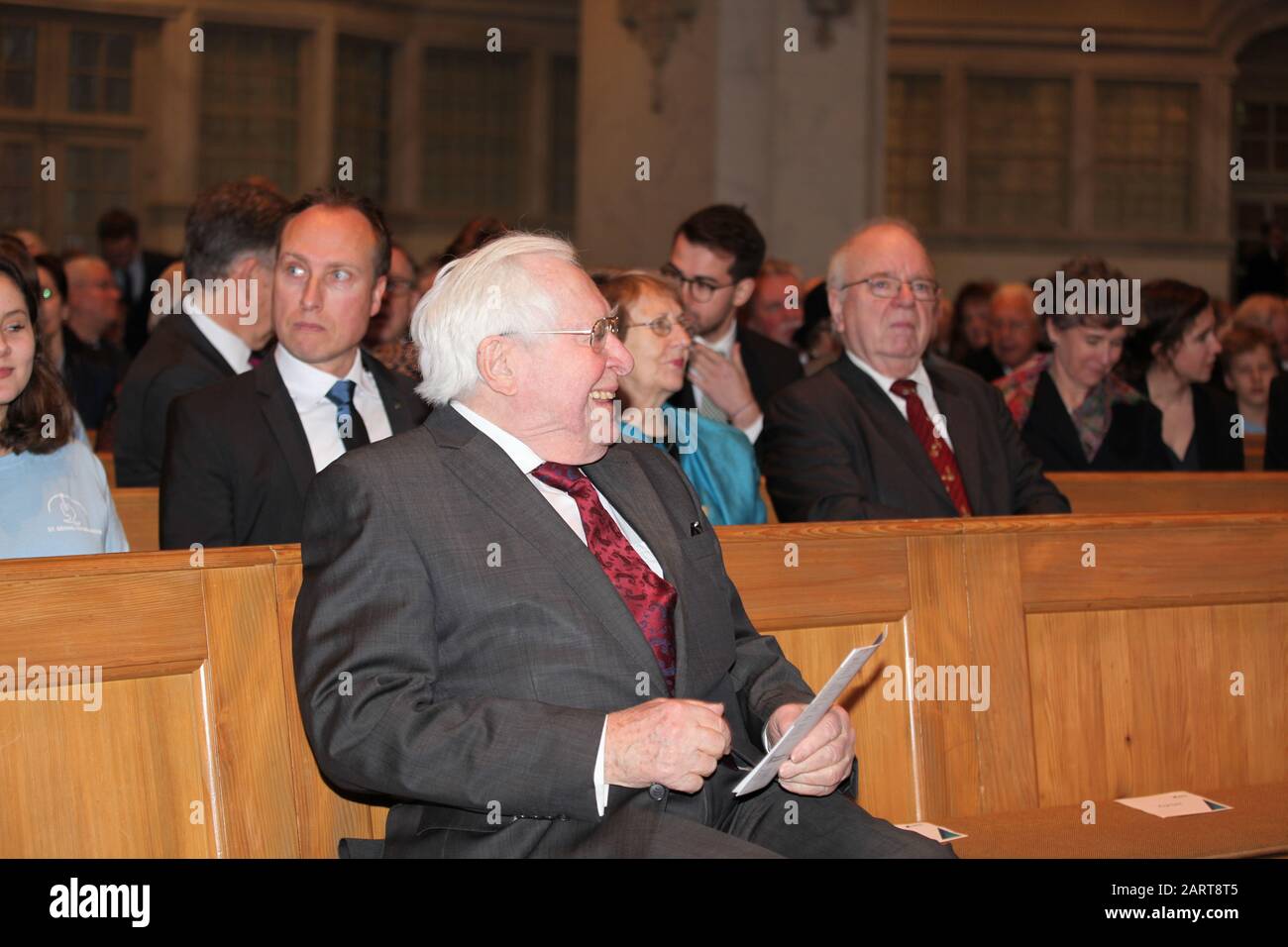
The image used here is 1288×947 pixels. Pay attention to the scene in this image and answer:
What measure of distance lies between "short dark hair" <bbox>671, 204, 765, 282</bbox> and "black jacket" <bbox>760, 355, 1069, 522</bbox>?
1.12 m

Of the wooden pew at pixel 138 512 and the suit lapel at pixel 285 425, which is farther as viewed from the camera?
the wooden pew at pixel 138 512

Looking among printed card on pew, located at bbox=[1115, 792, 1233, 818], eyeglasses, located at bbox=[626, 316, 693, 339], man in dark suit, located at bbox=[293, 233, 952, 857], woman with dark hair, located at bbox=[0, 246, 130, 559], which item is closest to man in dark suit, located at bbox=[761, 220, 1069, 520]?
eyeglasses, located at bbox=[626, 316, 693, 339]

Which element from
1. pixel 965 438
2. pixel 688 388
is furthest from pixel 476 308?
pixel 688 388

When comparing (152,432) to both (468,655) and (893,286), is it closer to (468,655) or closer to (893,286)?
(893,286)

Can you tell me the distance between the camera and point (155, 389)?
4.31m

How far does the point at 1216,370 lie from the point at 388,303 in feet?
13.0

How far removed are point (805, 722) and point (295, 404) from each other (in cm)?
181

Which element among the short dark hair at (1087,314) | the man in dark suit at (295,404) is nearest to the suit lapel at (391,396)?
the man in dark suit at (295,404)

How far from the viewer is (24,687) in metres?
2.43

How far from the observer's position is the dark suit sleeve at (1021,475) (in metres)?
4.21

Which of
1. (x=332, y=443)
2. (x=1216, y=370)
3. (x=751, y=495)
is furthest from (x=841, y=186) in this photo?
(x=332, y=443)

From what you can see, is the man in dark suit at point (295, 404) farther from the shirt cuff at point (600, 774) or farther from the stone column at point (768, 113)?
the stone column at point (768, 113)

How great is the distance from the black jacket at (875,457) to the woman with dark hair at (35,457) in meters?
1.71

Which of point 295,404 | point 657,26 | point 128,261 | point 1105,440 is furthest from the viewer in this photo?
point 128,261
